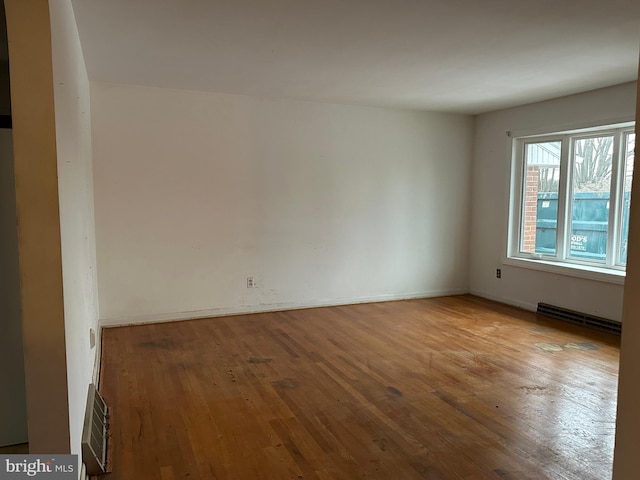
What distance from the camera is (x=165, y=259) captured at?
466cm

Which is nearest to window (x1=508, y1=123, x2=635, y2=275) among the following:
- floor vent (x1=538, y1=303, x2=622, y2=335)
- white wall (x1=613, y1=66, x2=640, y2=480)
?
floor vent (x1=538, y1=303, x2=622, y2=335)

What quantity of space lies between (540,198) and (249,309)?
365 centimetres

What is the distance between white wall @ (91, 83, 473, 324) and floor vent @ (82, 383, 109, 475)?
208cm

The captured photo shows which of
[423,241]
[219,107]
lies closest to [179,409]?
[219,107]

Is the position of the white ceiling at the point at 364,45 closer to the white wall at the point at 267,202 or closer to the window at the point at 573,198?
the white wall at the point at 267,202

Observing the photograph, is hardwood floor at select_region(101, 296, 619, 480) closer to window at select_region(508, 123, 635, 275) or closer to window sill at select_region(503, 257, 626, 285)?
window sill at select_region(503, 257, 626, 285)

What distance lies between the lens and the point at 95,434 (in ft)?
7.48

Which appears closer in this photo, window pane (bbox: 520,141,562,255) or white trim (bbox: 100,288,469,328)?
white trim (bbox: 100,288,469,328)

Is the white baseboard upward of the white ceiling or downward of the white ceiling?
downward

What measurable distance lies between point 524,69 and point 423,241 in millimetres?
2649

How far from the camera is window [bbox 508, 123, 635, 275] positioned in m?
4.53

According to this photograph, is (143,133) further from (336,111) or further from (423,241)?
(423,241)

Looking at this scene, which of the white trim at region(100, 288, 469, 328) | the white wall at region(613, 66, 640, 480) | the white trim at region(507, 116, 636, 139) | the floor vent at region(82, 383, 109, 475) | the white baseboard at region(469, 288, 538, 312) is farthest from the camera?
the white baseboard at region(469, 288, 538, 312)

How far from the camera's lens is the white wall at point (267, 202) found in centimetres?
448
